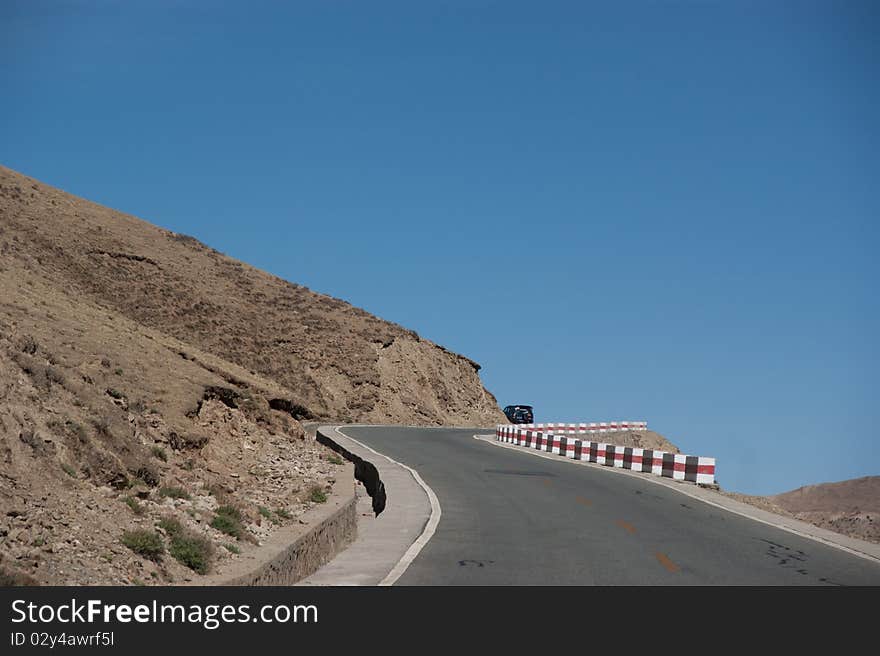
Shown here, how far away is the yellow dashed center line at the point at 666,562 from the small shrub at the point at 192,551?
6.90 metres

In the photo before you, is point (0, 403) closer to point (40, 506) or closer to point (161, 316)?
point (40, 506)

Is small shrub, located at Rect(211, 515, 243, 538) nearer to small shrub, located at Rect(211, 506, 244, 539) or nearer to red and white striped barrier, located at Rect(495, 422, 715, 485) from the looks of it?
small shrub, located at Rect(211, 506, 244, 539)

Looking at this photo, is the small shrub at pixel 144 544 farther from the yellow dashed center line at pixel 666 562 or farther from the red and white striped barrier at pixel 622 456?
the red and white striped barrier at pixel 622 456

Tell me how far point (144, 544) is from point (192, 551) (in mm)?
893

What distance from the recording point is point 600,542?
17391 mm

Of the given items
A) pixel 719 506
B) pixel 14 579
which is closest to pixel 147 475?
pixel 14 579

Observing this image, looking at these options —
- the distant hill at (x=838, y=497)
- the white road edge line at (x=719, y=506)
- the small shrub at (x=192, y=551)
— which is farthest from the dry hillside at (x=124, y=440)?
the distant hill at (x=838, y=497)

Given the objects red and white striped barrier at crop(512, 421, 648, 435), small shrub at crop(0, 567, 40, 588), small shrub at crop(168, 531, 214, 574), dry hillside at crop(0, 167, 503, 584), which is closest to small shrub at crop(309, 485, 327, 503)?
dry hillside at crop(0, 167, 503, 584)

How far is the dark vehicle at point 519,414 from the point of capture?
85250 millimetres

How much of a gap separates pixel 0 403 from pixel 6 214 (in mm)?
55088
